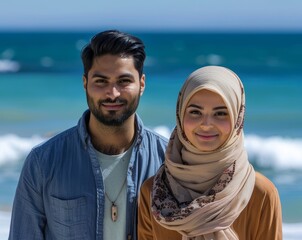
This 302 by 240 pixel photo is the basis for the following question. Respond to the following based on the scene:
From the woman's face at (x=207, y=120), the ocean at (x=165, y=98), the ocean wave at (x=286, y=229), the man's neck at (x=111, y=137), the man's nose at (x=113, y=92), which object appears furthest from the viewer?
the ocean at (x=165, y=98)

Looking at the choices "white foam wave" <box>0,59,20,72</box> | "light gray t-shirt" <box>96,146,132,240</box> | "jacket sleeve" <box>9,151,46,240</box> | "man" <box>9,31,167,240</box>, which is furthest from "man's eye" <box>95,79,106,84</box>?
"white foam wave" <box>0,59,20,72</box>

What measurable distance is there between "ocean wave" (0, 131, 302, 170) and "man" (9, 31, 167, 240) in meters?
5.65

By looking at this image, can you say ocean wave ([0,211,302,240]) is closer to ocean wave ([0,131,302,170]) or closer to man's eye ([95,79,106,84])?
ocean wave ([0,131,302,170])

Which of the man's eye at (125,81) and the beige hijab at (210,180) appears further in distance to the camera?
the man's eye at (125,81)

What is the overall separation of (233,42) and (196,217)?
3809 centimetres

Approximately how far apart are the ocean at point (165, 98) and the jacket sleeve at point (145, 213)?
320cm

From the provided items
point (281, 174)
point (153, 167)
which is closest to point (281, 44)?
point (281, 174)

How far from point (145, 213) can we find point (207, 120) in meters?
0.48

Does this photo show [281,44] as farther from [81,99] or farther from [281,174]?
[281,174]

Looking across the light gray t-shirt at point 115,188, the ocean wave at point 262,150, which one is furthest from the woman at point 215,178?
the ocean wave at point 262,150

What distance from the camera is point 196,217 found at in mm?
2912

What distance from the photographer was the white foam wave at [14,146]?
9.30m

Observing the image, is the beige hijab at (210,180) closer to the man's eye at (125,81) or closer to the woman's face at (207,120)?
the woman's face at (207,120)

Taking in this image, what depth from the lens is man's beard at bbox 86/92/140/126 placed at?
10.7ft
